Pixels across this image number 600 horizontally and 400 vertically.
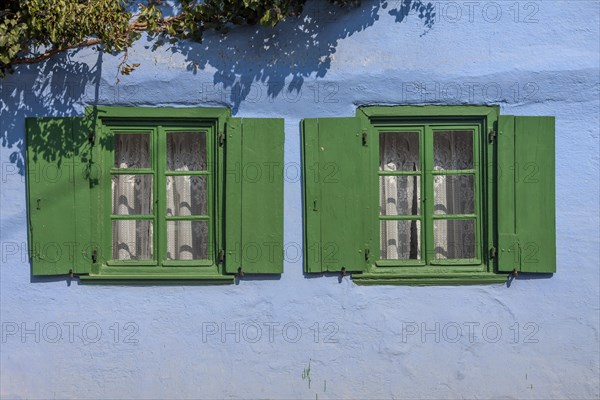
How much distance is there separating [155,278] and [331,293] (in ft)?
4.06

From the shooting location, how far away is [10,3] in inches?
220

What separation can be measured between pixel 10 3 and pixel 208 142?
1616 mm

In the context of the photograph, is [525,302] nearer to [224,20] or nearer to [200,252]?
[200,252]

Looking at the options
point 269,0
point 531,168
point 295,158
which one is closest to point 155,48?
point 269,0

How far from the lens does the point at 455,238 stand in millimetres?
5973

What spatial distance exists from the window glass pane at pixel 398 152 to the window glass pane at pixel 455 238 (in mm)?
463

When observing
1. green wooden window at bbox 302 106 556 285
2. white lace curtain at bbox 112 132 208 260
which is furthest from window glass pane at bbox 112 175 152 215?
green wooden window at bbox 302 106 556 285

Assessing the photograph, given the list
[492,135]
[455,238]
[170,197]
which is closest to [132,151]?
[170,197]

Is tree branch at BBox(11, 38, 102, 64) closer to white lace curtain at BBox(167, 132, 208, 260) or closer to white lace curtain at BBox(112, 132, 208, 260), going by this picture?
white lace curtain at BBox(112, 132, 208, 260)

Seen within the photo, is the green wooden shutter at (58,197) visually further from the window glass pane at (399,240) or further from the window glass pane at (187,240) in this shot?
the window glass pane at (399,240)

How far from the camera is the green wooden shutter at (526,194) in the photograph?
580 centimetres

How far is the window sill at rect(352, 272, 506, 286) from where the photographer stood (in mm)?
5848

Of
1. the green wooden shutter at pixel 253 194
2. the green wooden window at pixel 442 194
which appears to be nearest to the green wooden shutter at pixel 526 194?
the green wooden window at pixel 442 194

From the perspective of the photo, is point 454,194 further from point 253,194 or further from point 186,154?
point 186,154
